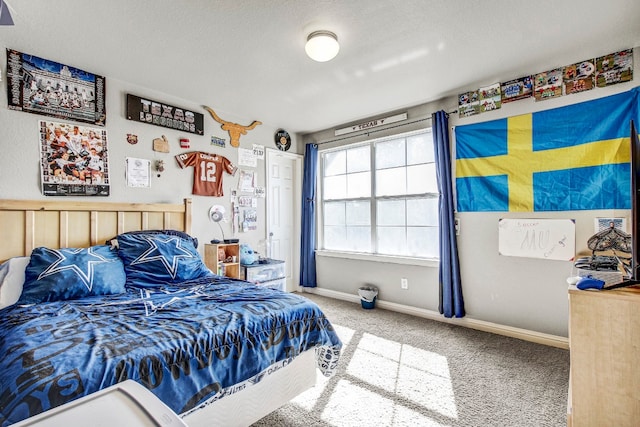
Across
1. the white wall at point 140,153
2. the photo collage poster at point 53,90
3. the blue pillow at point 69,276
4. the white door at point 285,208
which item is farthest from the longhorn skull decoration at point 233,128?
the blue pillow at point 69,276

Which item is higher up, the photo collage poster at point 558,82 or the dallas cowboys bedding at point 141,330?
the photo collage poster at point 558,82

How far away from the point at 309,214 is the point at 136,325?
3198mm

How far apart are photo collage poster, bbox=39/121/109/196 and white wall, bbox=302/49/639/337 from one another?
3057 millimetres

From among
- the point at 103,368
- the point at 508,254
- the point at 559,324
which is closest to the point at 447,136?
the point at 508,254

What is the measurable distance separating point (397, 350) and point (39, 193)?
3.25m

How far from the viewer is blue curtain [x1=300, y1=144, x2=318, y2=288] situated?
4.59 m

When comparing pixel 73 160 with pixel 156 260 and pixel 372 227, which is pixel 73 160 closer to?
pixel 156 260

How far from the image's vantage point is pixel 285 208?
15.4 ft

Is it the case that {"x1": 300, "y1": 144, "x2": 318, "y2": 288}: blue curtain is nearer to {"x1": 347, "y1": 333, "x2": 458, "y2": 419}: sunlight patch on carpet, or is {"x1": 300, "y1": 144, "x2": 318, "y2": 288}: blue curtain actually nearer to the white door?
the white door

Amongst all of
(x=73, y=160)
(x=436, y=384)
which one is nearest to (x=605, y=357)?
(x=436, y=384)

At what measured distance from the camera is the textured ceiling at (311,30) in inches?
75.2

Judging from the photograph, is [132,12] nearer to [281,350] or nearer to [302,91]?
[302,91]

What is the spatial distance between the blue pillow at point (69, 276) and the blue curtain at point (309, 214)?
264 centimetres

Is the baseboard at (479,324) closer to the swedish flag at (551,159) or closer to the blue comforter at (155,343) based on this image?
the swedish flag at (551,159)
